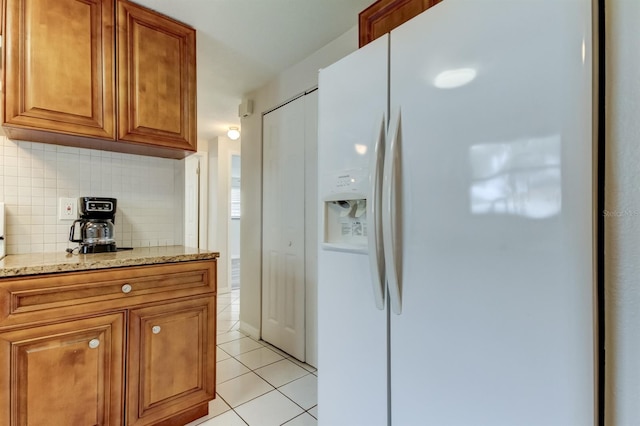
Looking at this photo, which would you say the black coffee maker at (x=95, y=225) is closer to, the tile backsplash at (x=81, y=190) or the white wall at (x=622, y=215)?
the tile backsplash at (x=81, y=190)

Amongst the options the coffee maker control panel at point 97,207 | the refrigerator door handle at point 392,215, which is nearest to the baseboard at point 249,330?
the coffee maker control panel at point 97,207

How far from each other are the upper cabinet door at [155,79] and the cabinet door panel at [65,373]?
3.25ft

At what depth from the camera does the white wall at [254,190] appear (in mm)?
2604

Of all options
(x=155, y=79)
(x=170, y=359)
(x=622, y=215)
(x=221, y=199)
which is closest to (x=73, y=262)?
(x=170, y=359)

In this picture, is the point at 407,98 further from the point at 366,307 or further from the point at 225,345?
the point at 225,345

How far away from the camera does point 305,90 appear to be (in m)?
2.36

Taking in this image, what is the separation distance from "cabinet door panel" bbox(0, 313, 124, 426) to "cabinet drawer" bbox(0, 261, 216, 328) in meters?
0.07

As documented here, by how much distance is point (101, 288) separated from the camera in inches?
52.9

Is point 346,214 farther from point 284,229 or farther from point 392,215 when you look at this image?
point 284,229

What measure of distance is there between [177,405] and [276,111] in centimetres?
220

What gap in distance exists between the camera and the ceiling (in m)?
1.76

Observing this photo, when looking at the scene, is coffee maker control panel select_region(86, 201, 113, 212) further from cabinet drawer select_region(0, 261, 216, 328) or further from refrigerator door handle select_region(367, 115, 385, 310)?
refrigerator door handle select_region(367, 115, 385, 310)

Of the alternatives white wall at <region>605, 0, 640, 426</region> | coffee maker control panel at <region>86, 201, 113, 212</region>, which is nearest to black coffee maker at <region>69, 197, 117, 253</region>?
coffee maker control panel at <region>86, 201, 113, 212</region>

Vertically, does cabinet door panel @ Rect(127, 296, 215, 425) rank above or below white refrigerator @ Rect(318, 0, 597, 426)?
below
